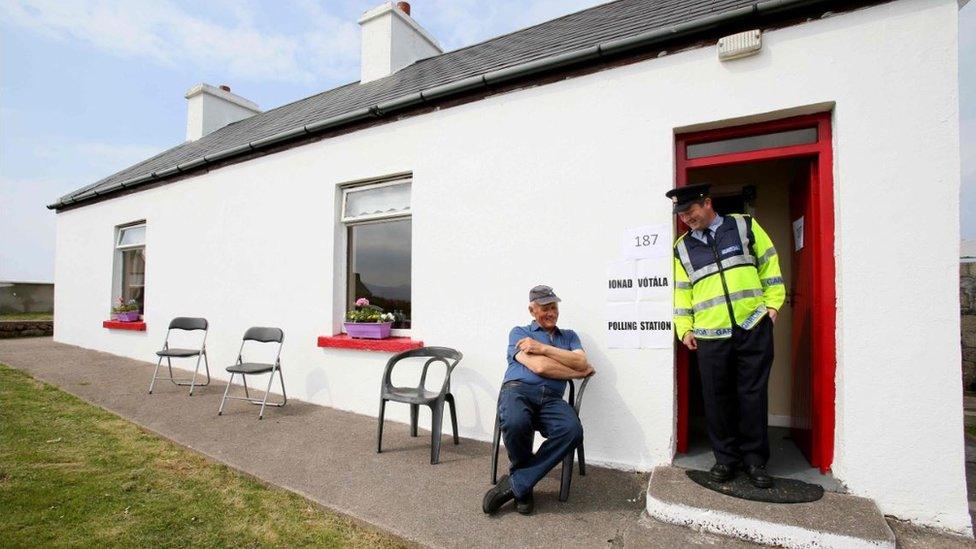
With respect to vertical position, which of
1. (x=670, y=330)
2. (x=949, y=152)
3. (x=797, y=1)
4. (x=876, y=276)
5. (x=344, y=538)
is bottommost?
(x=344, y=538)

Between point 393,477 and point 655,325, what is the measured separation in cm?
221

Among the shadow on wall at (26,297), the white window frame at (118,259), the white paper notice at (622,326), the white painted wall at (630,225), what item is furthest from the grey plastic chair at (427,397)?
the shadow on wall at (26,297)

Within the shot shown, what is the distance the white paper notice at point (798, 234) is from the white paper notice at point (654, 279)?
3.45 ft

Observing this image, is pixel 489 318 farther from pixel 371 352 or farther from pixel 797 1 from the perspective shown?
pixel 797 1

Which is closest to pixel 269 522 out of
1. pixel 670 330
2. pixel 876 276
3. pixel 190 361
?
pixel 670 330

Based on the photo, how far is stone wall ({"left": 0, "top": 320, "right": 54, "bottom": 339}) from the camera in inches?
452

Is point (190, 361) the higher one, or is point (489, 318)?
point (489, 318)

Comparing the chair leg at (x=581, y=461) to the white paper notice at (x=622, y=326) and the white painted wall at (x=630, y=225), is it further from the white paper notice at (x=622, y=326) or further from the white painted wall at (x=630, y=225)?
the white paper notice at (x=622, y=326)

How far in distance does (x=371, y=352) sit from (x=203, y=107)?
9045 millimetres

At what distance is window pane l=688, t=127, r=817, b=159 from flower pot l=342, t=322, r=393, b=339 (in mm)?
3310

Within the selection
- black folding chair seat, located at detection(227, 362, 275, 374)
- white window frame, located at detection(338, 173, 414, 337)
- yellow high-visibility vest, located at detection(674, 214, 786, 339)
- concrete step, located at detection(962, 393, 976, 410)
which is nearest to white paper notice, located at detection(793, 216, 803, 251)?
yellow high-visibility vest, located at detection(674, 214, 786, 339)

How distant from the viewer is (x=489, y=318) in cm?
408

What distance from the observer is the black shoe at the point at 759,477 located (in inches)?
106

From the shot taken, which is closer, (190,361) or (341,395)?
(341,395)
